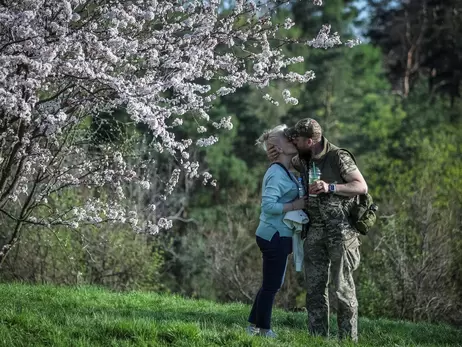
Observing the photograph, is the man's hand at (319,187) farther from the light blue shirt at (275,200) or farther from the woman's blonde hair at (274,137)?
the woman's blonde hair at (274,137)

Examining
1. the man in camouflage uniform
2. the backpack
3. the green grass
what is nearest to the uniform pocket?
the man in camouflage uniform

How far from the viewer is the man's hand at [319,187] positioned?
645 centimetres

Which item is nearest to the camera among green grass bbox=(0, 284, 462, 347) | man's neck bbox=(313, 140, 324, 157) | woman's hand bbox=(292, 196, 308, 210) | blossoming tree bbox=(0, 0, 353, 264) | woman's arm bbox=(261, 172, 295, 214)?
blossoming tree bbox=(0, 0, 353, 264)

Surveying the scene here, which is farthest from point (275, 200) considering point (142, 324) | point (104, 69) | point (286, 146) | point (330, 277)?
point (104, 69)

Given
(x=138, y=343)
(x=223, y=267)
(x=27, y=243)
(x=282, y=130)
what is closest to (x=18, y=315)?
(x=138, y=343)

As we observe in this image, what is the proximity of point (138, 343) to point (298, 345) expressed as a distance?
1323mm

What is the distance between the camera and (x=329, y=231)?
262 inches

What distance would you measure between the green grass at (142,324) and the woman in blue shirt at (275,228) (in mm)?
286

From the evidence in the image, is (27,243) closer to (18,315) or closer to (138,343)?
(18,315)

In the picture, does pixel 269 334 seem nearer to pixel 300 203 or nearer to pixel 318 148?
pixel 300 203

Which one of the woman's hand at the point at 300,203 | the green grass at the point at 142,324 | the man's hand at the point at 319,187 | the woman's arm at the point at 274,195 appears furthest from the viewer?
the woman's hand at the point at 300,203

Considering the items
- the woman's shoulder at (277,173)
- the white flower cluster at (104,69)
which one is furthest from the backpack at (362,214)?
the white flower cluster at (104,69)

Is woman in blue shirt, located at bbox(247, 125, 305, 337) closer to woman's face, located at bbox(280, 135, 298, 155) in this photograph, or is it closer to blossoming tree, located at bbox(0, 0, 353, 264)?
woman's face, located at bbox(280, 135, 298, 155)

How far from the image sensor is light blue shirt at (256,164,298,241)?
260 inches
